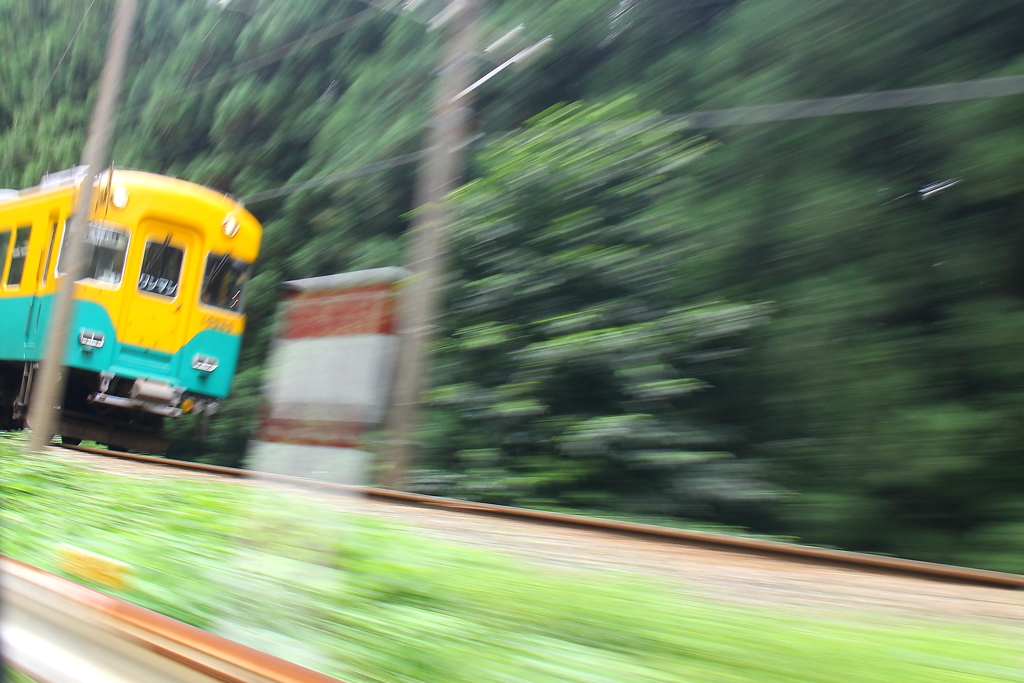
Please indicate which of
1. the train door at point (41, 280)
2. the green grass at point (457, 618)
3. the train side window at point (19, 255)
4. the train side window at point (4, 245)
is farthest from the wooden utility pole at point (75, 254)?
the green grass at point (457, 618)

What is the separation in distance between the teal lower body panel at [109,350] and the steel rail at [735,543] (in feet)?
20.2

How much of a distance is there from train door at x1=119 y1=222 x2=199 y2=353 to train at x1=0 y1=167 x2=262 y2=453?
0.01 metres

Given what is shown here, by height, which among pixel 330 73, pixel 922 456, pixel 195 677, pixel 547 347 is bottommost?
pixel 195 677

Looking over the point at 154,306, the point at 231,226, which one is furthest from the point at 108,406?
the point at 231,226

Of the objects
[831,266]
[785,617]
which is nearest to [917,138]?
[831,266]

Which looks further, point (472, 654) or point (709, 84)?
point (709, 84)

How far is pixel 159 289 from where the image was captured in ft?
36.2

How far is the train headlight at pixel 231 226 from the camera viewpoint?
1134cm

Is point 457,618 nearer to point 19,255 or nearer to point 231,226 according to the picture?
point 231,226

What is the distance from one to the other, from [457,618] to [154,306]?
938cm

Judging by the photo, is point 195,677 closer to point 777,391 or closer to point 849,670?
point 849,670

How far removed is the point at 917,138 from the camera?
7.62m

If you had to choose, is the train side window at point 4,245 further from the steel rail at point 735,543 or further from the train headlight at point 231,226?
the steel rail at point 735,543

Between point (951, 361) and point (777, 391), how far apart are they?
1393mm
